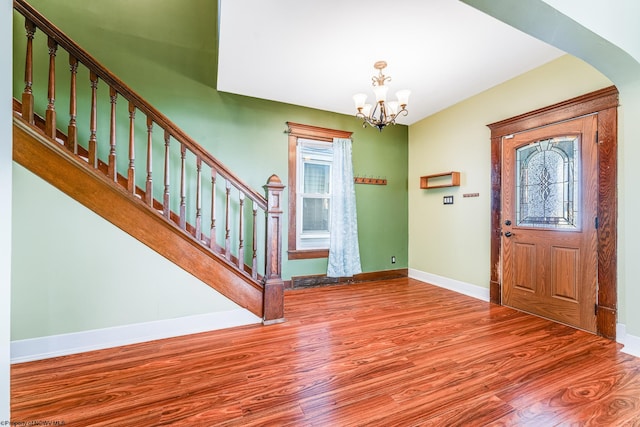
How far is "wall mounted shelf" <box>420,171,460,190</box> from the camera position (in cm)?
388

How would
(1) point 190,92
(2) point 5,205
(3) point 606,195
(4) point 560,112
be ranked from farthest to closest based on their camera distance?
(1) point 190,92, (4) point 560,112, (3) point 606,195, (2) point 5,205

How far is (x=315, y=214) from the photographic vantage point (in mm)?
4281

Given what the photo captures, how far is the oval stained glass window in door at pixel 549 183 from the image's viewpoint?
272 cm

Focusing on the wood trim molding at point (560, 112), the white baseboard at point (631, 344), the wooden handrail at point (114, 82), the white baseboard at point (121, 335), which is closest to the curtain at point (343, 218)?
the wooden handrail at point (114, 82)

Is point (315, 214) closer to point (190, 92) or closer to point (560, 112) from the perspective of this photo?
point (190, 92)

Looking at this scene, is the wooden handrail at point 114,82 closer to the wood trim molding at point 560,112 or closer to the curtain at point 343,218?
the curtain at point 343,218

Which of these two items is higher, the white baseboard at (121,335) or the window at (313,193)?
the window at (313,193)

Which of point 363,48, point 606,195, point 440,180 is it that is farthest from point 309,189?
point 606,195

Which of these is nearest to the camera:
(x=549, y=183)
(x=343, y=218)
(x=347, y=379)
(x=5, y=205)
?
(x=5, y=205)

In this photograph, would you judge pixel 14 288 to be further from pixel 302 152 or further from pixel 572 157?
pixel 572 157

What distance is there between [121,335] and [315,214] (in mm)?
2711

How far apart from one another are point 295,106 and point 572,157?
10.7 feet

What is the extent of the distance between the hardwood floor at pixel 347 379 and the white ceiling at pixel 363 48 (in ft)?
8.49

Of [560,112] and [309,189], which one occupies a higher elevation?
[560,112]
